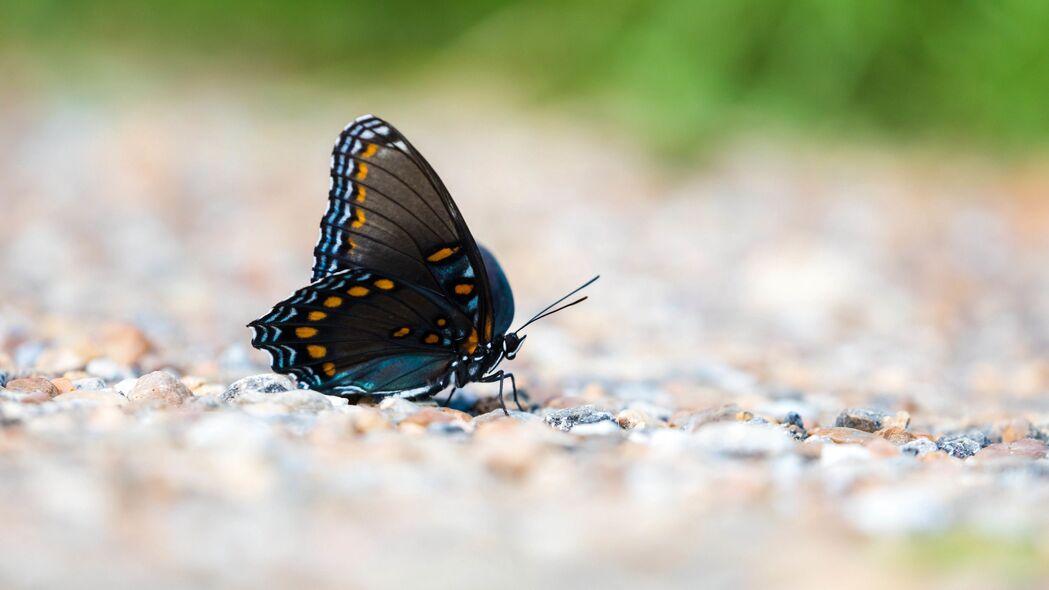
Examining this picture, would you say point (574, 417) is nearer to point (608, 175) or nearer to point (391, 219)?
point (391, 219)

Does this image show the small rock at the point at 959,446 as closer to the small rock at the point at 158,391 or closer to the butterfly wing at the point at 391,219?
the butterfly wing at the point at 391,219

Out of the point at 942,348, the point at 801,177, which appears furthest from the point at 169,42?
the point at 942,348

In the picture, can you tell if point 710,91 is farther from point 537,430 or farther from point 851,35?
point 537,430

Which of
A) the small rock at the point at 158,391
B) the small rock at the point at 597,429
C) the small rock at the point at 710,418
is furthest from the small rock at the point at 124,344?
the small rock at the point at 710,418

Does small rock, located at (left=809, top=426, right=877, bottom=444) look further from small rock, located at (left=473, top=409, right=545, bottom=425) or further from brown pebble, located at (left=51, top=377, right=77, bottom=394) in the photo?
brown pebble, located at (left=51, top=377, right=77, bottom=394)

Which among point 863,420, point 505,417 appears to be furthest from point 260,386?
point 863,420

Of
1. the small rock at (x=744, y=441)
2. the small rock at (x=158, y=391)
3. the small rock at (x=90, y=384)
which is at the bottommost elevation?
the small rock at (x=744, y=441)
